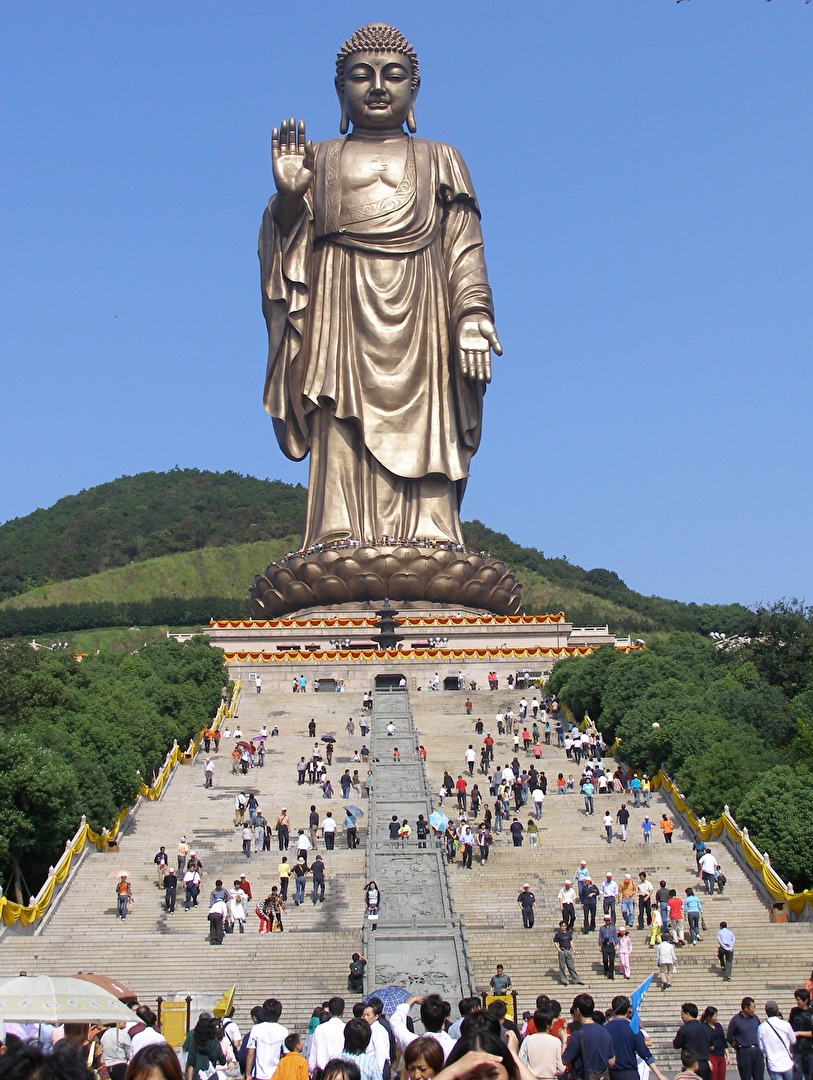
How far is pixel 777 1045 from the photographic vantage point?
23.3 ft

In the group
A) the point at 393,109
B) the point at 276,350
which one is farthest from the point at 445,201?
the point at 276,350

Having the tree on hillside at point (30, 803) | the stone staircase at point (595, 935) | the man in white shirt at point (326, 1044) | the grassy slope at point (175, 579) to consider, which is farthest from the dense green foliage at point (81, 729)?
the grassy slope at point (175, 579)

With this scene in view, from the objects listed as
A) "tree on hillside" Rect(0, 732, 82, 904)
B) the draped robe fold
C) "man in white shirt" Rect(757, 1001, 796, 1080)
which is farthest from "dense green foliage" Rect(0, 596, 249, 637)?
"man in white shirt" Rect(757, 1001, 796, 1080)

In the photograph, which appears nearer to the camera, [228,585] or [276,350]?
[276,350]

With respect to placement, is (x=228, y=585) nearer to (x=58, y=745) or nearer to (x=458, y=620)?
(x=458, y=620)

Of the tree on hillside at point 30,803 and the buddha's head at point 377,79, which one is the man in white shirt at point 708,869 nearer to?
the tree on hillside at point 30,803

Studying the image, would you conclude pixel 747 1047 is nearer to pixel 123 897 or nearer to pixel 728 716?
pixel 123 897

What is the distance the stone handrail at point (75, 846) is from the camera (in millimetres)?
13129

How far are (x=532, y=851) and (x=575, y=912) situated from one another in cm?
194

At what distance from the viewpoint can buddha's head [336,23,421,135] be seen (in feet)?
102

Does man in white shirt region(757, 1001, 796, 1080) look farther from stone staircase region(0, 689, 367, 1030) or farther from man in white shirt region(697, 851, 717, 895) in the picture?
man in white shirt region(697, 851, 717, 895)

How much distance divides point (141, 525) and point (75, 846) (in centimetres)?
6147

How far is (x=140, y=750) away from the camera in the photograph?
18.5 metres

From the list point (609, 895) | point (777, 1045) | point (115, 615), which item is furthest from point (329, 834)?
point (115, 615)
